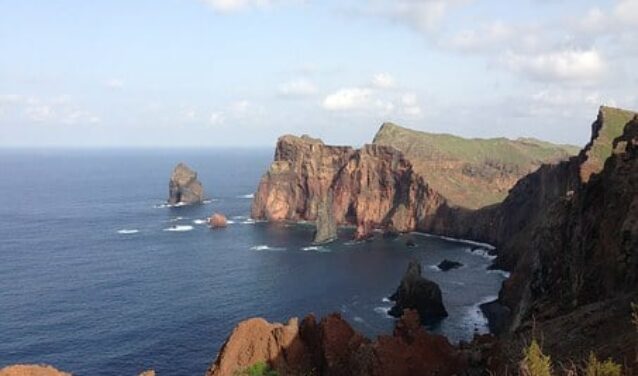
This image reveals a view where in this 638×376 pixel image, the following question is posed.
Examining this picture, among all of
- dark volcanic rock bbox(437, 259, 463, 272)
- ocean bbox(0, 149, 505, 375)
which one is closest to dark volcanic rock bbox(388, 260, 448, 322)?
ocean bbox(0, 149, 505, 375)

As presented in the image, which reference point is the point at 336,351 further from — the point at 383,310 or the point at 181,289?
the point at 181,289

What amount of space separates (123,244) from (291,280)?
205ft

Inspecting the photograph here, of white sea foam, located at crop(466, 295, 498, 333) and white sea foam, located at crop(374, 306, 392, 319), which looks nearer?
white sea foam, located at crop(466, 295, 498, 333)

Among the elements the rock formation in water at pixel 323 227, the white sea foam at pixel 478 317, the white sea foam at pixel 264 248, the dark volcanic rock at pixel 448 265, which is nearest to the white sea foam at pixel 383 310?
the white sea foam at pixel 478 317

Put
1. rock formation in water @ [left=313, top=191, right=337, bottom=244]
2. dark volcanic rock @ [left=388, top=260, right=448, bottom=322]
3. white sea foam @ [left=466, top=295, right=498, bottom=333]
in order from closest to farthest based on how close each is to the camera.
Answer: white sea foam @ [left=466, top=295, right=498, bottom=333] → dark volcanic rock @ [left=388, top=260, right=448, bottom=322] → rock formation in water @ [left=313, top=191, right=337, bottom=244]

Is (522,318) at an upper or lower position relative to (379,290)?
upper

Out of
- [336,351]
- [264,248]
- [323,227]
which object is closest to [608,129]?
[323,227]

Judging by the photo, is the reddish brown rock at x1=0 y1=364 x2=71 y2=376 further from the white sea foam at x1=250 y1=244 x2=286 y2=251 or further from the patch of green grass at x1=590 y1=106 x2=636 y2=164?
the white sea foam at x1=250 y1=244 x2=286 y2=251

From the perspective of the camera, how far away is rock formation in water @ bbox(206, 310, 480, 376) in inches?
2179

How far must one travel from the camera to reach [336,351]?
61.1 metres

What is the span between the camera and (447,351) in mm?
57062

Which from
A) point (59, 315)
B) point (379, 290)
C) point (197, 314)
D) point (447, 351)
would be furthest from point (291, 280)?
point (447, 351)

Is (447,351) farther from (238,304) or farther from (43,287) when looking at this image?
(43,287)

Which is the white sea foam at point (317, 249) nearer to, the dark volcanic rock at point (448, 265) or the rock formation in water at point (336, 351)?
the dark volcanic rock at point (448, 265)
